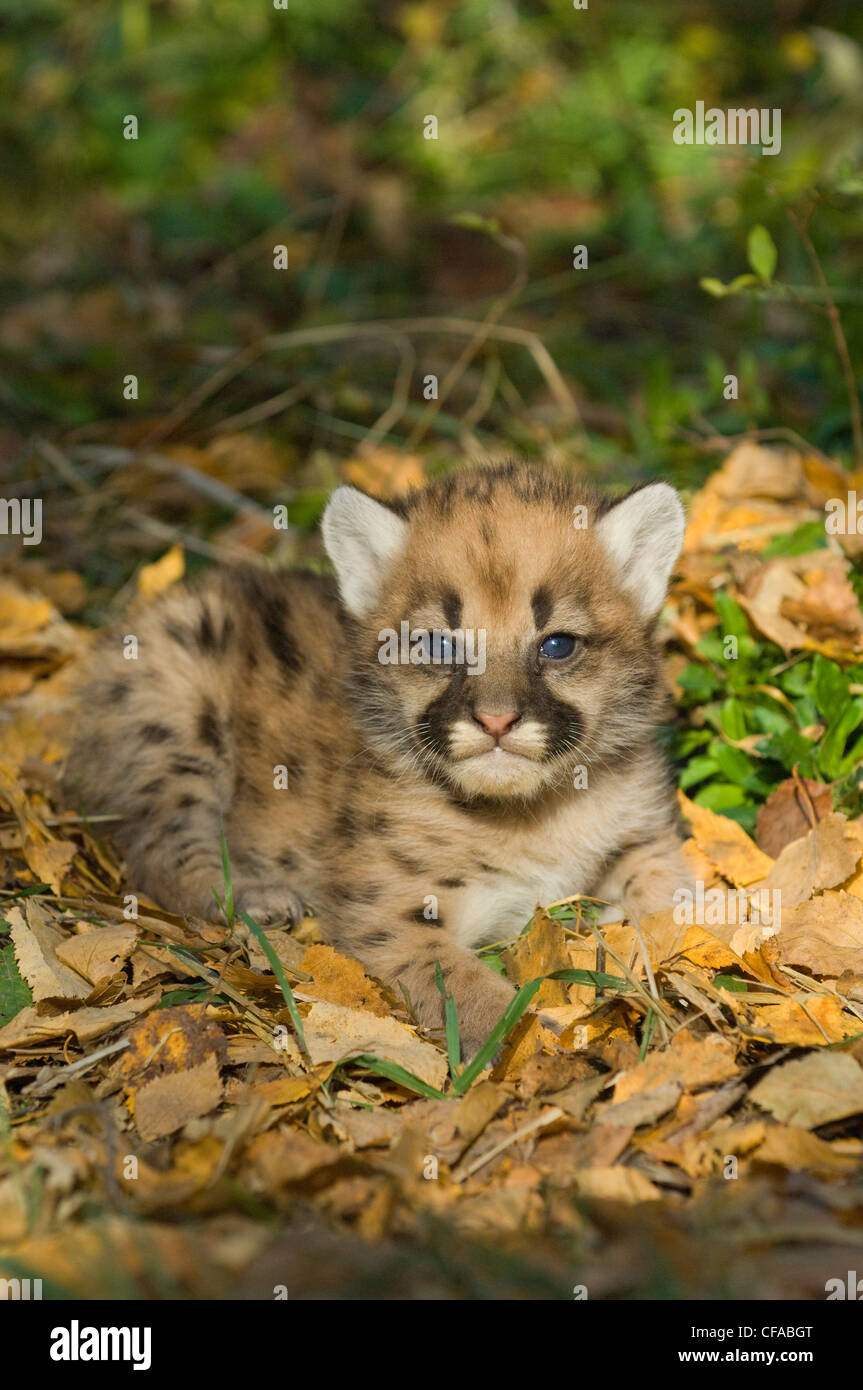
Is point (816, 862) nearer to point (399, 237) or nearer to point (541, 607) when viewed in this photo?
point (541, 607)

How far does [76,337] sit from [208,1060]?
259 inches

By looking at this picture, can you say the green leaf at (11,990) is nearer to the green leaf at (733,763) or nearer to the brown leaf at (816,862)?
the brown leaf at (816,862)

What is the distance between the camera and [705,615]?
532cm

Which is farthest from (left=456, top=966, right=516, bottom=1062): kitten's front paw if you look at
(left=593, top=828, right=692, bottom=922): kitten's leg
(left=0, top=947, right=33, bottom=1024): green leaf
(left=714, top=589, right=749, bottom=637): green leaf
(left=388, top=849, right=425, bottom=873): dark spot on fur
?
(left=714, top=589, right=749, bottom=637): green leaf

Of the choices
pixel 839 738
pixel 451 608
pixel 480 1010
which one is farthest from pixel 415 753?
pixel 839 738

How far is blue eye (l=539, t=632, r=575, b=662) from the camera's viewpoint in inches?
167

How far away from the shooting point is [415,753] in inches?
174

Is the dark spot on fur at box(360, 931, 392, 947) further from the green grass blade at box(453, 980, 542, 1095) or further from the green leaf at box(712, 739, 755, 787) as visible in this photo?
the green leaf at box(712, 739, 755, 787)

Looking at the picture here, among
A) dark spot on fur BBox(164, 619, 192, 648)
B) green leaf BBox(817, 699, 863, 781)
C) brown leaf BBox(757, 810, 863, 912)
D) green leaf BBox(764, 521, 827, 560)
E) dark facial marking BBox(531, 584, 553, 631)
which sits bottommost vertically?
brown leaf BBox(757, 810, 863, 912)

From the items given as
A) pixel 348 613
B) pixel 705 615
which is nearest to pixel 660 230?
pixel 705 615

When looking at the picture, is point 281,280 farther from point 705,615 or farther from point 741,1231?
point 741,1231

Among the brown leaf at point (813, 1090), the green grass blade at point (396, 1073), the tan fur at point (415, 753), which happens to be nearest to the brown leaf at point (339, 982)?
the tan fur at point (415, 753)

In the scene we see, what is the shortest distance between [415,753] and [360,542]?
797 mm

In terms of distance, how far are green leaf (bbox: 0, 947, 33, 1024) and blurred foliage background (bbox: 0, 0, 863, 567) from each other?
3.05m
